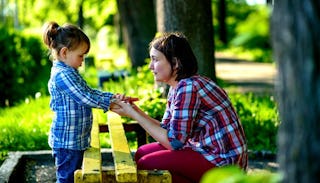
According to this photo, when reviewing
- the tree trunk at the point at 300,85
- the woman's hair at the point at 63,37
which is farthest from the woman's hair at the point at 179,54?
the tree trunk at the point at 300,85

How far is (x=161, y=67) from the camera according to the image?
14.3 feet

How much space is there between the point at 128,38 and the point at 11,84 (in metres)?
3.33

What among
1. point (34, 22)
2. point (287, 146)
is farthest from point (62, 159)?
point (34, 22)

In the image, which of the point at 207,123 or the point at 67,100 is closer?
the point at 207,123

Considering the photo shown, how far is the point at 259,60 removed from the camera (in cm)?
2595

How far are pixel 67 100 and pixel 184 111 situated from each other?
91 centimetres

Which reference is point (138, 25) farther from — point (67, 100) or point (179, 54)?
point (179, 54)

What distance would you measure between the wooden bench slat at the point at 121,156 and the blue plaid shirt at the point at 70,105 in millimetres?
254

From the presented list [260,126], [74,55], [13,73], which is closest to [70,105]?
[74,55]

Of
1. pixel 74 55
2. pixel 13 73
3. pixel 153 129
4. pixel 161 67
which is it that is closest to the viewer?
pixel 153 129

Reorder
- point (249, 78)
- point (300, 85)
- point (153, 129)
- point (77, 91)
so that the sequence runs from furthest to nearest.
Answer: point (249, 78), point (77, 91), point (153, 129), point (300, 85)

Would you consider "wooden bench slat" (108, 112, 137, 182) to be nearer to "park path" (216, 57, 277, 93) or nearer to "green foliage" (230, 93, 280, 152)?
"green foliage" (230, 93, 280, 152)

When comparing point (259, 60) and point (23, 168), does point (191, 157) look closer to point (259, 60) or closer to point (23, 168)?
point (23, 168)

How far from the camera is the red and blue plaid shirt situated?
413 centimetres
